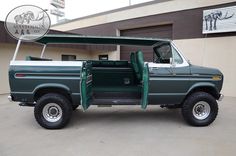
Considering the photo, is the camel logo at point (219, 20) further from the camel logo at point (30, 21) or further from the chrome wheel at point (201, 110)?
the camel logo at point (30, 21)

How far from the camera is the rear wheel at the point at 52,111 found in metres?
4.93

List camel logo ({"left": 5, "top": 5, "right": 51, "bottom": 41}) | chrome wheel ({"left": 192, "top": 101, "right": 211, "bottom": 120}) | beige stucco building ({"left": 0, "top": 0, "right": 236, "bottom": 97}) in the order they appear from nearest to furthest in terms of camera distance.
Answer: chrome wheel ({"left": 192, "top": 101, "right": 211, "bottom": 120}) → camel logo ({"left": 5, "top": 5, "right": 51, "bottom": 41}) → beige stucco building ({"left": 0, "top": 0, "right": 236, "bottom": 97})

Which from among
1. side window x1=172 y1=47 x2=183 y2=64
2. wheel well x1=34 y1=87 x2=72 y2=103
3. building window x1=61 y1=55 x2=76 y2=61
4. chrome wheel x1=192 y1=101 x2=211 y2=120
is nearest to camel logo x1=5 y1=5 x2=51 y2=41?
wheel well x1=34 y1=87 x2=72 y2=103

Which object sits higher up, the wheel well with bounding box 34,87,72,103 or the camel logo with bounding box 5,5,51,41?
the camel logo with bounding box 5,5,51,41

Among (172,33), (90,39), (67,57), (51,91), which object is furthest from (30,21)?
(172,33)

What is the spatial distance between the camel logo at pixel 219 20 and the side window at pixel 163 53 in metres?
4.73

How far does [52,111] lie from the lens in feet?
16.7

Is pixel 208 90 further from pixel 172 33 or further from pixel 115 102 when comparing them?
pixel 172 33

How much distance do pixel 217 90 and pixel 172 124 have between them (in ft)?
4.53

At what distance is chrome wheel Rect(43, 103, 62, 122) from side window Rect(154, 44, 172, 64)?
2.98 meters

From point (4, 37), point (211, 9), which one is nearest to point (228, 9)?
point (211, 9)

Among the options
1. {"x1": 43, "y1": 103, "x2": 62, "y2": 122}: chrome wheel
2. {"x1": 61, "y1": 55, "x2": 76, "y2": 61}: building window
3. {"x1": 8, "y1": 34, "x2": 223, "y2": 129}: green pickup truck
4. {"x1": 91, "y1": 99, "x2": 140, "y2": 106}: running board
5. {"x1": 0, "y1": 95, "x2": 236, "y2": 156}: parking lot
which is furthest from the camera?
{"x1": 61, "y1": 55, "x2": 76, "y2": 61}: building window

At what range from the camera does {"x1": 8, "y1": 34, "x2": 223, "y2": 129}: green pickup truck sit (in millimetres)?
4863

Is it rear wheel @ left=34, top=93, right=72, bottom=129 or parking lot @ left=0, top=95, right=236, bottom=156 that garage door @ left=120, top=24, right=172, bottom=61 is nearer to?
parking lot @ left=0, top=95, right=236, bottom=156
